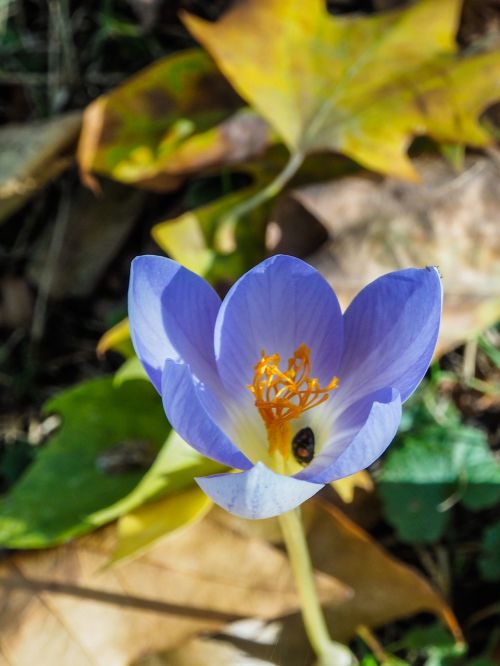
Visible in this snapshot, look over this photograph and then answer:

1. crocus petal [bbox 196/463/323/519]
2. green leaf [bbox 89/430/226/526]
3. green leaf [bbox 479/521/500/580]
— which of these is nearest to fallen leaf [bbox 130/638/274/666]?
green leaf [bbox 89/430/226/526]

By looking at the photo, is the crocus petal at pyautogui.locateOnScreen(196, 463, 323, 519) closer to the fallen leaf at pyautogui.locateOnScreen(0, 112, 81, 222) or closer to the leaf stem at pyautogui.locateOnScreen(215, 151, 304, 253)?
the leaf stem at pyautogui.locateOnScreen(215, 151, 304, 253)

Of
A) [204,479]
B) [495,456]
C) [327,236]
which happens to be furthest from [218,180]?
[204,479]

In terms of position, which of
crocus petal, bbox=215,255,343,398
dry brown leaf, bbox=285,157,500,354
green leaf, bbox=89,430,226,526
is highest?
crocus petal, bbox=215,255,343,398

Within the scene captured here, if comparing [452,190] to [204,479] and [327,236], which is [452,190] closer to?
[327,236]

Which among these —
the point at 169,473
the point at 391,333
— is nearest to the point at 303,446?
the point at 391,333

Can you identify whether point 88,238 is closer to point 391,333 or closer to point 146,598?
point 146,598
